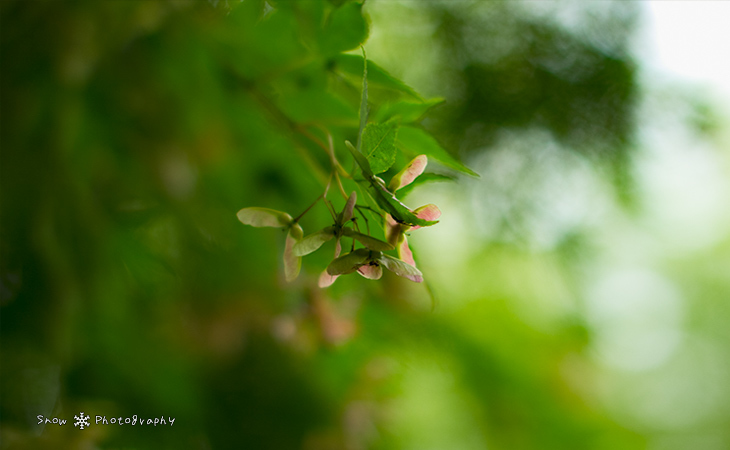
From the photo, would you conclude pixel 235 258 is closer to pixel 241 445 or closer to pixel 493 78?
pixel 241 445

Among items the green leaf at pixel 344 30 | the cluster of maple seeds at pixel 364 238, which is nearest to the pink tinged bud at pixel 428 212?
the cluster of maple seeds at pixel 364 238

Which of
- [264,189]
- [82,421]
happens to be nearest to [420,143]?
[264,189]

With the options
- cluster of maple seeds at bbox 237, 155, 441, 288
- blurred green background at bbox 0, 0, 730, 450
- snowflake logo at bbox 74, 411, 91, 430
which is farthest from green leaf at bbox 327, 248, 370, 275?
snowflake logo at bbox 74, 411, 91, 430

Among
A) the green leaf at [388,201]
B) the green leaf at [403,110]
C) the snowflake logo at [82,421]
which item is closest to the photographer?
the green leaf at [388,201]

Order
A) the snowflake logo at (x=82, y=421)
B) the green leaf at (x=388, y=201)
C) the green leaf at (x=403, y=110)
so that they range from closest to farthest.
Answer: the green leaf at (x=388, y=201), the green leaf at (x=403, y=110), the snowflake logo at (x=82, y=421)

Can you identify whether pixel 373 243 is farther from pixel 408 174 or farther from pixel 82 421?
pixel 82 421

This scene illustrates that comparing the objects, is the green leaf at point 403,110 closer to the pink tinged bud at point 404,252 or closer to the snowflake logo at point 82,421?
the pink tinged bud at point 404,252

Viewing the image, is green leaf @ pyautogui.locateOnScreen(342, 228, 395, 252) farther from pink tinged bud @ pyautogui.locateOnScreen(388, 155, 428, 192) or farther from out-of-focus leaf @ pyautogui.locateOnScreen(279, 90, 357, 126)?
out-of-focus leaf @ pyautogui.locateOnScreen(279, 90, 357, 126)

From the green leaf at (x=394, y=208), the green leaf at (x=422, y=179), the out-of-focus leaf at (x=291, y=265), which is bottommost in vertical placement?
the out-of-focus leaf at (x=291, y=265)

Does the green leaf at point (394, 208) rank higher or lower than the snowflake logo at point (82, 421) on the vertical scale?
higher
